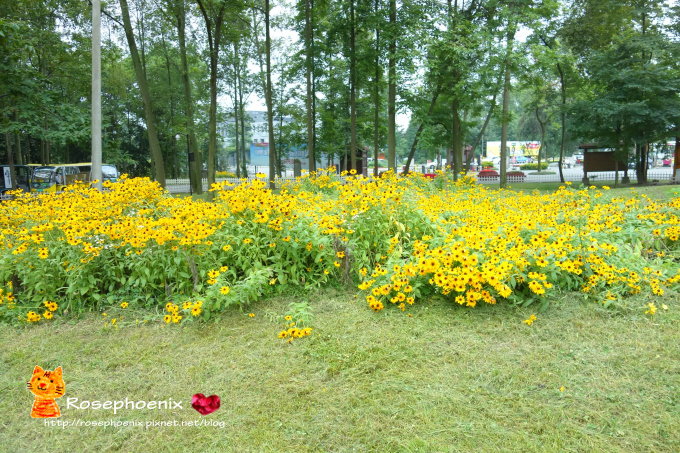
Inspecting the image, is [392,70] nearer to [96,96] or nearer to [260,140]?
[96,96]

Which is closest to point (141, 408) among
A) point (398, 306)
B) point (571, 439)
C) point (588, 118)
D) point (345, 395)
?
point (345, 395)

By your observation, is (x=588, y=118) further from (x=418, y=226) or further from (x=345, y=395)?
(x=345, y=395)

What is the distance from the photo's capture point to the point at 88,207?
4.52m

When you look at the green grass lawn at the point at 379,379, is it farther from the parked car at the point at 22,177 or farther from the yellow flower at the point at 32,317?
the parked car at the point at 22,177

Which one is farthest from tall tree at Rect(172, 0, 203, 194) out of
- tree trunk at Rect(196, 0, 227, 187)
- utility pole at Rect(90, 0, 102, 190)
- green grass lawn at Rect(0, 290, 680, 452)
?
green grass lawn at Rect(0, 290, 680, 452)

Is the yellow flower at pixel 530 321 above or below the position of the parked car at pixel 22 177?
below

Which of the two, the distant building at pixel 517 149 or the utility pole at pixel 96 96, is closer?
the utility pole at pixel 96 96

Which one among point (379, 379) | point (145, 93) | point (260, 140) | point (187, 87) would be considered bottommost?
point (379, 379)

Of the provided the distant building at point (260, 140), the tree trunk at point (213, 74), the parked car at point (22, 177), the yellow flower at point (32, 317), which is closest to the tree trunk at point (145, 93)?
the tree trunk at point (213, 74)

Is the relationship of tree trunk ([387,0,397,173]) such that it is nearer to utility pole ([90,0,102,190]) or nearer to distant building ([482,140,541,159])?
utility pole ([90,0,102,190])

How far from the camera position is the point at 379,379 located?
8.38ft

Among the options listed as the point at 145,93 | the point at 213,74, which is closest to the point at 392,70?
the point at 213,74

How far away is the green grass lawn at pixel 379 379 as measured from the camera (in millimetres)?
2111

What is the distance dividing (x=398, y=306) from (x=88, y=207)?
324 cm
